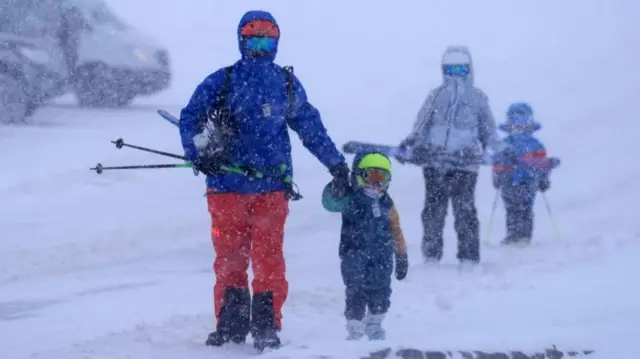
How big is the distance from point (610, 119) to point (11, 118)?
34.8 feet

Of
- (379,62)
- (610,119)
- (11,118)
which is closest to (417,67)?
(379,62)

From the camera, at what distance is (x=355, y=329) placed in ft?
20.8

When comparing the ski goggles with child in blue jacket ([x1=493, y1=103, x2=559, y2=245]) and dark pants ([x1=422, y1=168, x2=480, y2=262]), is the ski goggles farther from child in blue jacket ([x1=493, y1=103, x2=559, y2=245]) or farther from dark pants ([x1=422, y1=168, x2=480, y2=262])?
child in blue jacket ([x1=493, y1=103, x2=559, y2=245])

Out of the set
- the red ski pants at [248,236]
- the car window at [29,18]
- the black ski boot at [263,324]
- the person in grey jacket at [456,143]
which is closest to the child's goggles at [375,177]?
the red ski pants at [248,236]

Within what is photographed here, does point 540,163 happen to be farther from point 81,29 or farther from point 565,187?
point 81,29

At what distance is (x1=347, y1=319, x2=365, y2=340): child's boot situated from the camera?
20.8 ft

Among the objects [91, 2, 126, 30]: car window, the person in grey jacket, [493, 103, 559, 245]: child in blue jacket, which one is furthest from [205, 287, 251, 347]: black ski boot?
[91, 2, 126, 30]: car window

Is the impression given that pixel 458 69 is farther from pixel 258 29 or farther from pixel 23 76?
pixel 23 76

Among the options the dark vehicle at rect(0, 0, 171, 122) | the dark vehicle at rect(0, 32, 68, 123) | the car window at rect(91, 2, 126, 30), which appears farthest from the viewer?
the car window at rect(91, 2, 126, 30)

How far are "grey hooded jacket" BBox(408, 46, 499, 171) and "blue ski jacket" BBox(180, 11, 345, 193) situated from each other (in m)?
3.20

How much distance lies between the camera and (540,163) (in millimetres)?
10938

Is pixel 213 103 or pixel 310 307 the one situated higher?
pixel 213 103

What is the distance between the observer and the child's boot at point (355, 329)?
20.8 feet

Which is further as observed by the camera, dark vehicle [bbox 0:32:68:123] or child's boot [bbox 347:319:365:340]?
dark vehicle [bbox 0:32:68:123]
